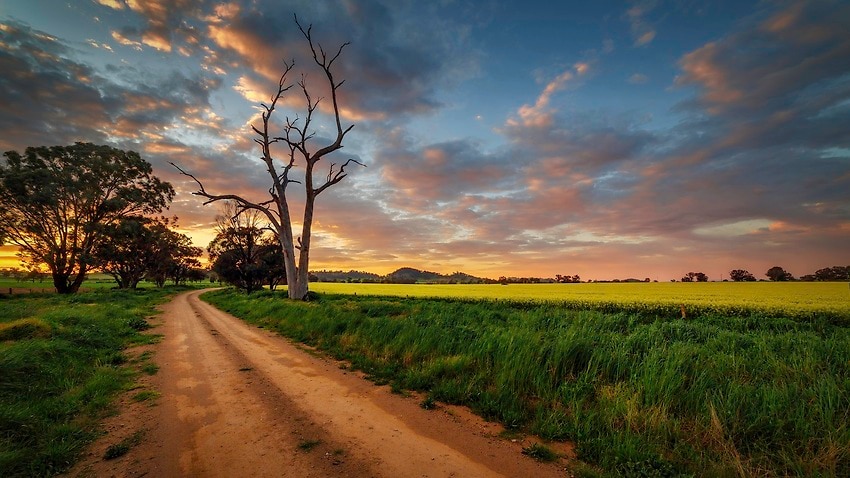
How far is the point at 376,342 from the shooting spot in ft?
31.5

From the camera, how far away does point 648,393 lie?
203 inches

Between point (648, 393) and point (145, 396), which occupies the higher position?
point (648, 393)

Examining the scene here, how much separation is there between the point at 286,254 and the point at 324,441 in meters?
21.1

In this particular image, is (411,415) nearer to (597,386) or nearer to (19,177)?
(597,386)

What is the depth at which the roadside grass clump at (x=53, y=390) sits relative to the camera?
4.16m

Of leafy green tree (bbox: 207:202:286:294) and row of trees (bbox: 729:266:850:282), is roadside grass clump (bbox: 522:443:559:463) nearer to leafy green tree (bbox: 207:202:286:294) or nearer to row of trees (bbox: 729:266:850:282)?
leafy green tree (bbox: 207:202:286:294)

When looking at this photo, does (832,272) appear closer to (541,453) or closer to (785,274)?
(785,274)

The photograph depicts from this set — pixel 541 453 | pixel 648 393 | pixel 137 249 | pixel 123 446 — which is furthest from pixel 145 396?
pixel 137 249

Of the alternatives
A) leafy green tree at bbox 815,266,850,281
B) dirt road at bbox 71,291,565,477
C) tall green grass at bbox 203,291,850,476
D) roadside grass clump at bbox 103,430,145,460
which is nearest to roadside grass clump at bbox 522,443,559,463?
dirt road at bbox 71,291,565,477

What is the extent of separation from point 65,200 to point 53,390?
39.7 meters

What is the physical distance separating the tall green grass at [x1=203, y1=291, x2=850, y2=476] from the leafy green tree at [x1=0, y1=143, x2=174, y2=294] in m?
41.2

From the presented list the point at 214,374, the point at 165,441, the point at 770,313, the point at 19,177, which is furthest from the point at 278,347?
the point at 19,177

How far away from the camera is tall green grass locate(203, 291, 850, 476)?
3.89 metres

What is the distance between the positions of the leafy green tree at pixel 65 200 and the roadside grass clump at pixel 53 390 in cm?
3254
